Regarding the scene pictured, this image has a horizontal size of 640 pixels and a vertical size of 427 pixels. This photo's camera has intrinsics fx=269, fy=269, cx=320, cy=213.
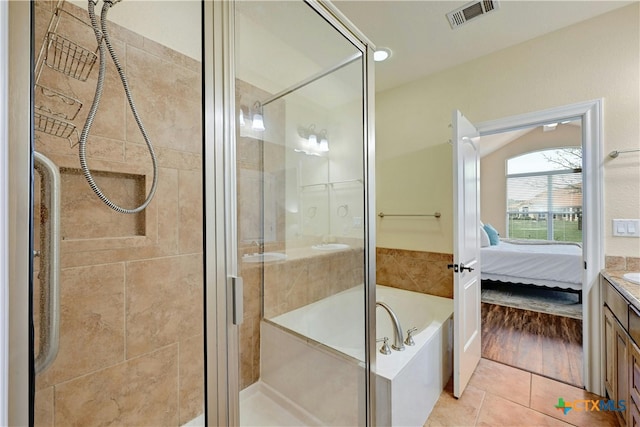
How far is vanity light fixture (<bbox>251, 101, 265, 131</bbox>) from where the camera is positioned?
143cm

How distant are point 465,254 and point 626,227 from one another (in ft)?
3.31

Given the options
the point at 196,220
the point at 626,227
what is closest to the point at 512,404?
the point at 626,227

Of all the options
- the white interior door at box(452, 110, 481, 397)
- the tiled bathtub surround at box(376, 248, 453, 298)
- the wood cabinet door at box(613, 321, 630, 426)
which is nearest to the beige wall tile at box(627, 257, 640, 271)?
the wood cabinet door at box(613, 321, 630, 426)

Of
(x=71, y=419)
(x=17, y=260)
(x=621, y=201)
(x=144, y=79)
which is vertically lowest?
(x=71, y=419)

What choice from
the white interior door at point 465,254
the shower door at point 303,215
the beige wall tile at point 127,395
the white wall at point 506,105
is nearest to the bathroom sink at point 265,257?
the shower door at point 303,215

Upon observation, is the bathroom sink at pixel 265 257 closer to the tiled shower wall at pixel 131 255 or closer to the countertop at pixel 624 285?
the tiled shower wall at pixel 131 255

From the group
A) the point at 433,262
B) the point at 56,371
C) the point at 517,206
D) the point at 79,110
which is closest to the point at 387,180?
the point at 433,262

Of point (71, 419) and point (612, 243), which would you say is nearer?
point (71, 419)

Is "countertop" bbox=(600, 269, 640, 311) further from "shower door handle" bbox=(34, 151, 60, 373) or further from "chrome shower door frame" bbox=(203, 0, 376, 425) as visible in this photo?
"shower door handle" bbox=(34, 151, 60, 373)

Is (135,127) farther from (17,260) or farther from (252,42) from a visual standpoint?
(17,260)

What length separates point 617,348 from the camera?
152cm

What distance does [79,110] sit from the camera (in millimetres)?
1082

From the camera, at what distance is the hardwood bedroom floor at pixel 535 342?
215 cm

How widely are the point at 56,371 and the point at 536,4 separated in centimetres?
324
